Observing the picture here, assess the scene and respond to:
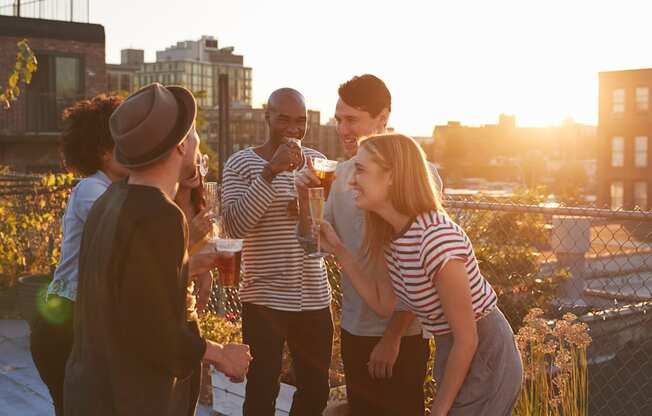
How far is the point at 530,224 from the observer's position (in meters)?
15.4

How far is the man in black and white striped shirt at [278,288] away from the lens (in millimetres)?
4160

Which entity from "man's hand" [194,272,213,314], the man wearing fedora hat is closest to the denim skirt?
the man wearing fedora hat

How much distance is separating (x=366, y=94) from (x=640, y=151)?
60.7 metres

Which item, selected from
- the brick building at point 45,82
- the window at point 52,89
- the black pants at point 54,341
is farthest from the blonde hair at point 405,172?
the window at point 52,89

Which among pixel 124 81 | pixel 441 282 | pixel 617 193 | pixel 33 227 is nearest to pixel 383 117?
pixel 441 282

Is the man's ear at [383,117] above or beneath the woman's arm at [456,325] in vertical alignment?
above

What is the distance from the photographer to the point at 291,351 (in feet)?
13.8

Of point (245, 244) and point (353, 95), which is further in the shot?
point (245, 244)

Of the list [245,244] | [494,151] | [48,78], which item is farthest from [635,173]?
[494,151]

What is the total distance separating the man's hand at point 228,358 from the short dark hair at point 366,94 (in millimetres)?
1446

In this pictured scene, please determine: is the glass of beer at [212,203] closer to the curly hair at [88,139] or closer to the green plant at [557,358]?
the curly hair at [88,139]

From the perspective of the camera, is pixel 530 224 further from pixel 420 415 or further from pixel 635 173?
pixel 635 173

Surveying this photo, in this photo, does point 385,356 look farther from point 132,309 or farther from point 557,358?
→ point 132,309

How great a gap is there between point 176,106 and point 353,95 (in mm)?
1270
